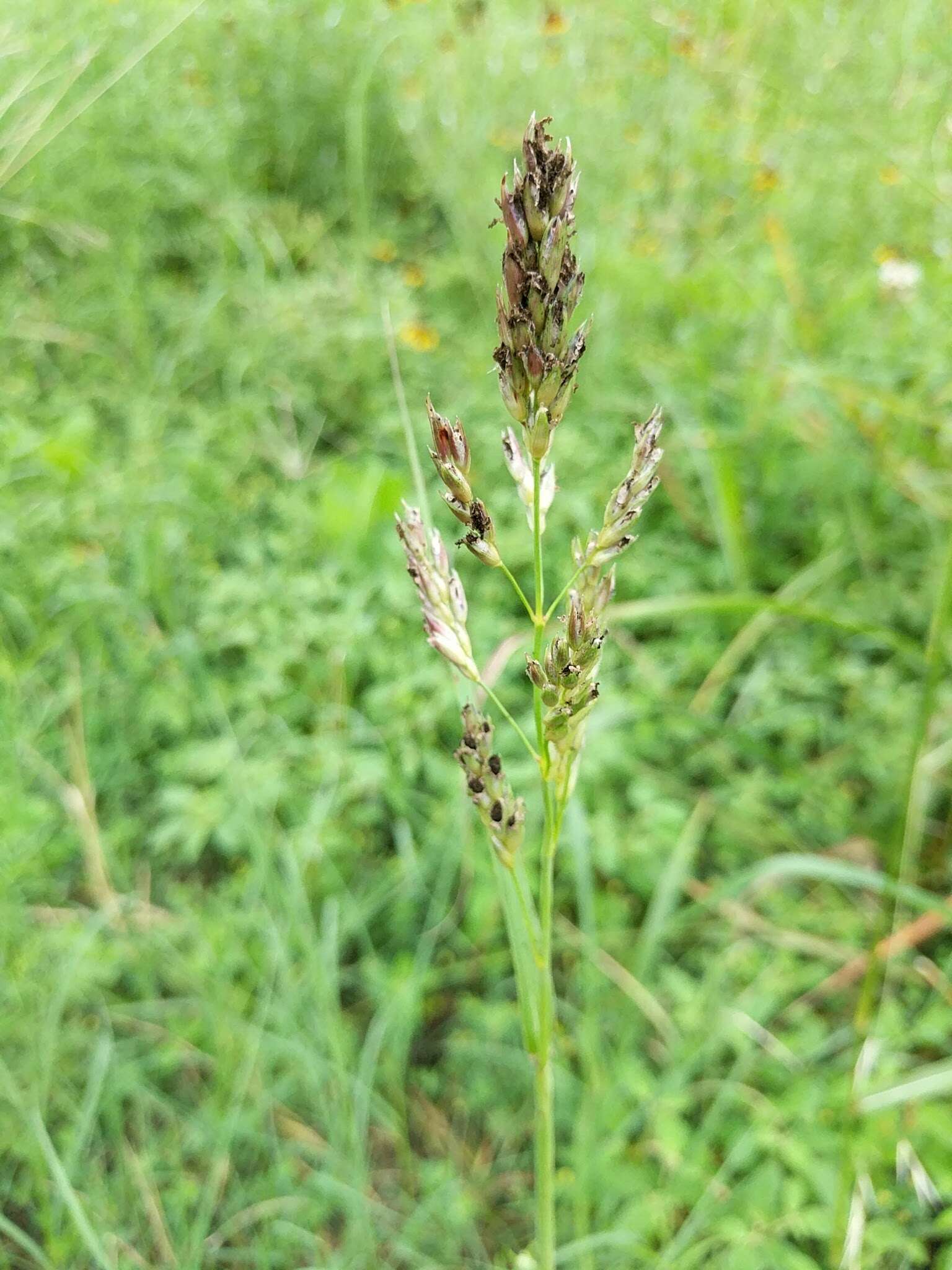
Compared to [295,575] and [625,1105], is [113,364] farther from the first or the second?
[625,1105]

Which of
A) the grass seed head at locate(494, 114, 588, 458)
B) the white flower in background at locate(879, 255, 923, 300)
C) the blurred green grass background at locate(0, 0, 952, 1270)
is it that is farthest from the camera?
the white flower in background at locate(879, 255, 923, 300)

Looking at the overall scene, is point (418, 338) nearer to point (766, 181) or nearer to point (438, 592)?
point (766, 181)

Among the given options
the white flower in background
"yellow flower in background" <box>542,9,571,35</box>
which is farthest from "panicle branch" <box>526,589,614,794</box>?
"yellow flower in background" <box>542,9,571,35</box>

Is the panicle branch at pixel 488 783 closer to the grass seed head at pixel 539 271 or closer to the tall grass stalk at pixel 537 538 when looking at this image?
the tall grass stalk at pixel 537 538

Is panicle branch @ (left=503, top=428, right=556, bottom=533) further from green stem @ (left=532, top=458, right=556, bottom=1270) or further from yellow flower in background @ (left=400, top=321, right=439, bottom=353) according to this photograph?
yellow flower in background @ (left=400, top=321, right=439, bottom=353)

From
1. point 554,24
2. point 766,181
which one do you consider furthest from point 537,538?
point 554,24

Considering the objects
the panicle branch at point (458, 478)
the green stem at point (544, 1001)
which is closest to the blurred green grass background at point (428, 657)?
the green stem at point (544, 1001)
